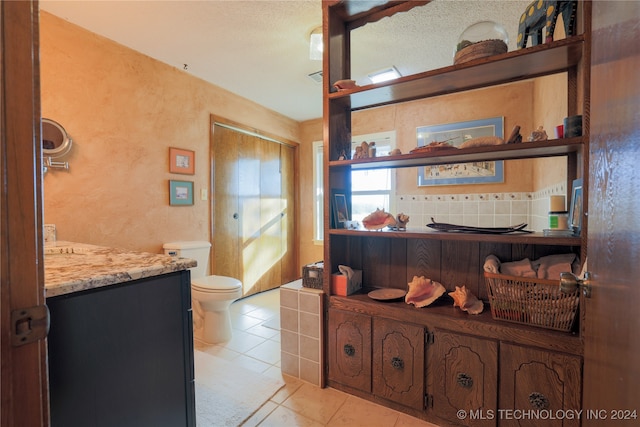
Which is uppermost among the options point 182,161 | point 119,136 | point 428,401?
point 119,136

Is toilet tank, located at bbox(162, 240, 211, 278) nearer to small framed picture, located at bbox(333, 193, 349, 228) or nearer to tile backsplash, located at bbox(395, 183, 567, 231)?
small framed picture, located at bbox(333, 193, 349, 228)

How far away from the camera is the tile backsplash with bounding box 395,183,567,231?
278cm

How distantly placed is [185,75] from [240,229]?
1676mm

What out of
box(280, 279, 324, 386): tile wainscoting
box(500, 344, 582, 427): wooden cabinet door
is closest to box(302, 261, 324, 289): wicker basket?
box(280, 279, 324, 386): tile wainscoting

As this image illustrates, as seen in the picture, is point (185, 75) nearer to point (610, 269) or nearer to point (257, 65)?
point (257, 65)

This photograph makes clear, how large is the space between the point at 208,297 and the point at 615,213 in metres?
2.27

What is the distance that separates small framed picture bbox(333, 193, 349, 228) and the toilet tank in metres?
1.36

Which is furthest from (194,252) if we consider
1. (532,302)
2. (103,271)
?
(532,302)

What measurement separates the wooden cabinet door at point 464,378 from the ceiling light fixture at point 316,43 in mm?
2080

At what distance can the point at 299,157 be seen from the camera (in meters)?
4.28

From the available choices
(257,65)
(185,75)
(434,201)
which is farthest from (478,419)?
(185,75)

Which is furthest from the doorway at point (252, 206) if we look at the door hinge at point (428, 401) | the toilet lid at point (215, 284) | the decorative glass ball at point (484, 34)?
the decorative glass ball at point (484, 34)

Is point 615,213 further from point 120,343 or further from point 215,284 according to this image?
point 215,284

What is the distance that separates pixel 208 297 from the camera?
2.19 metres
